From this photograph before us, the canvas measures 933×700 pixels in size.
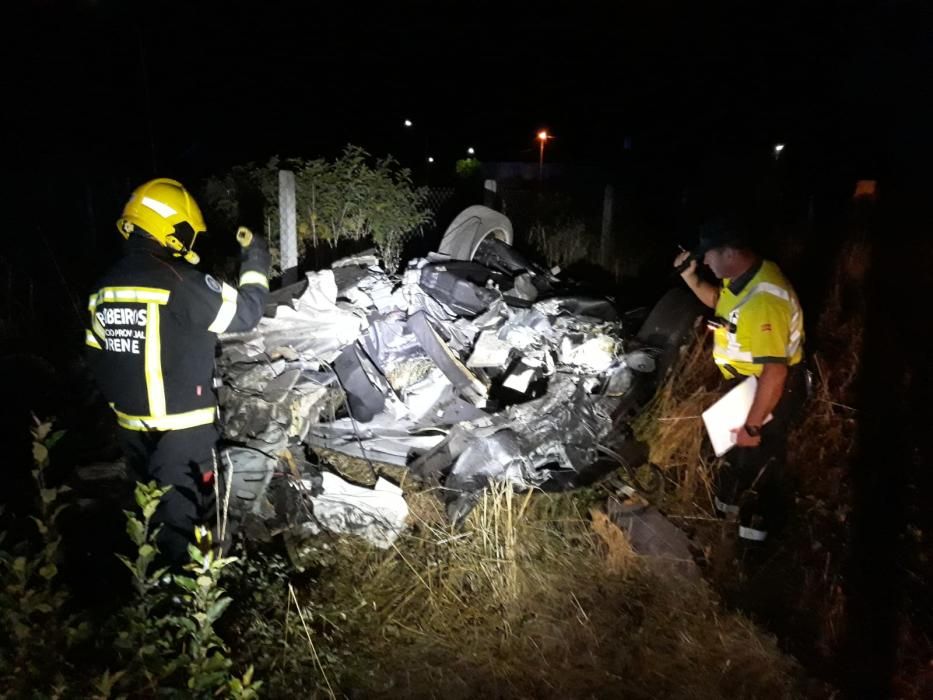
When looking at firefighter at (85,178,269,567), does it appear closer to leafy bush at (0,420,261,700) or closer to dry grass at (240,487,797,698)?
leafy bush at (0,420,261,700)

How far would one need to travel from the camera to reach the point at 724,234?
3.25 m

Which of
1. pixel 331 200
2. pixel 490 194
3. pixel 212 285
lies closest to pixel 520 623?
pixel 212 285

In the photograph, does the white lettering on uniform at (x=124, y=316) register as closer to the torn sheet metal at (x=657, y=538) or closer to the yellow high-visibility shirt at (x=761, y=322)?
the torn sheet metal at (x=657, y=538)

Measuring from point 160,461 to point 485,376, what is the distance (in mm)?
A: 1968

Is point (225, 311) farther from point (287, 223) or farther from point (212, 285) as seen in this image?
point (287, 223)

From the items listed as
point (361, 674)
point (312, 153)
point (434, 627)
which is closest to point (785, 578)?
point (434, 627)

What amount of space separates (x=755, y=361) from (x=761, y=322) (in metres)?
0.20

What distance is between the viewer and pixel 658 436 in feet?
12.8

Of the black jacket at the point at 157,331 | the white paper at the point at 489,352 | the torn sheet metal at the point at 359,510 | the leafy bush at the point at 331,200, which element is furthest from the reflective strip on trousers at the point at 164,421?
the leafy bush at the point at 331,200

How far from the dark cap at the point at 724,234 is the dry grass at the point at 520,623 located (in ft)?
5.33

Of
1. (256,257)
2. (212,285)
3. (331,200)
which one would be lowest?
(212,285)

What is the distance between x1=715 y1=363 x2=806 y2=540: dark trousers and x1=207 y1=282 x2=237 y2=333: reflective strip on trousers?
9.07 feet

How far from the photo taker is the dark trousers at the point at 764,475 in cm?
328

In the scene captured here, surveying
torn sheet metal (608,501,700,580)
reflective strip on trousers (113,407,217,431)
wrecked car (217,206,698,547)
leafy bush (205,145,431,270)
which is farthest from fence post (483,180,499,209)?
reflective strip on trousers (113,407,217,431)
